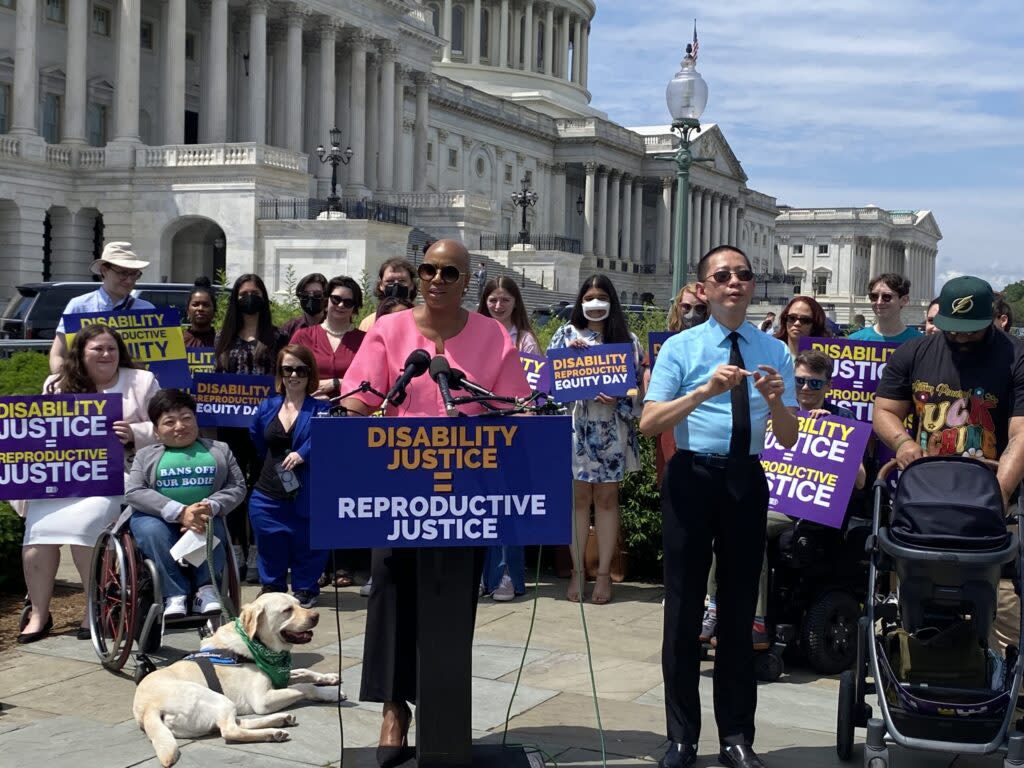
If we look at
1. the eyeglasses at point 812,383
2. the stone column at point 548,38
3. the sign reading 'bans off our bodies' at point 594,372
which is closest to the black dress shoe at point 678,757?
the eyeglasses at point 812,383

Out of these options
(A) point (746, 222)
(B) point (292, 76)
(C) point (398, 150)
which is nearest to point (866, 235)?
(A) point (746, 222)

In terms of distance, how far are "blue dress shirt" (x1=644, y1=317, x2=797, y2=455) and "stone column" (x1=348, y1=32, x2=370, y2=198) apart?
51.4 m

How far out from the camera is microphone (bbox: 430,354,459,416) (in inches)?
184

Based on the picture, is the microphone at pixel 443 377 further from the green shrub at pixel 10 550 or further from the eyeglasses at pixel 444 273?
the green shrub at pixel 10 550

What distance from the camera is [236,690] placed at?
622cm

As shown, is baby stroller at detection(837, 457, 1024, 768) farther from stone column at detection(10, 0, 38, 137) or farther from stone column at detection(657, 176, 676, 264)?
stone column at detection(657, 176, 676, 264)

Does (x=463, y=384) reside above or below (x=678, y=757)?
above

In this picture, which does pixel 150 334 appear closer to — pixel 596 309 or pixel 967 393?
pixel 596 309

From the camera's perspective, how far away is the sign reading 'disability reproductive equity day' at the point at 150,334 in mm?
9211

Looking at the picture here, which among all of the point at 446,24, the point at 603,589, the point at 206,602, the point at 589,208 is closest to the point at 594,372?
the point at 603,589

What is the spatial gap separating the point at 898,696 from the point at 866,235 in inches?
5491

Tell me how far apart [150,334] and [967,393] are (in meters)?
5.70

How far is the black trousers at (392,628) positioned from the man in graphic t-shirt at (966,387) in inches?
87.1

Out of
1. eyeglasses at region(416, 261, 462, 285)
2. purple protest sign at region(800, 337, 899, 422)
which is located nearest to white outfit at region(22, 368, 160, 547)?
eyeglasses at region(416, 261, 462, 285)
